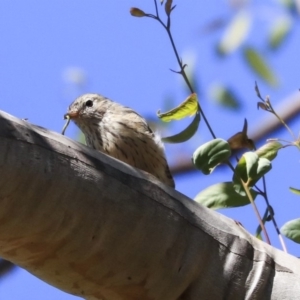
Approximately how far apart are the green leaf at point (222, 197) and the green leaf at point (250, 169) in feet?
0.16

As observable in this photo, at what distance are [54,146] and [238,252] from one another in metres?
0.68

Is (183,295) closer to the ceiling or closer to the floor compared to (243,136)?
closer to the floor

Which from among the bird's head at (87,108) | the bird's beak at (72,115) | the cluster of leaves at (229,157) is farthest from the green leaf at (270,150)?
the bird's beak at (72,115)

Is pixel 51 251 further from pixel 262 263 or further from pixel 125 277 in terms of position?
pixel 262 263

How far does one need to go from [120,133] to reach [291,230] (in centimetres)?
173

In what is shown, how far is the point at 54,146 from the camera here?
76.4 inches

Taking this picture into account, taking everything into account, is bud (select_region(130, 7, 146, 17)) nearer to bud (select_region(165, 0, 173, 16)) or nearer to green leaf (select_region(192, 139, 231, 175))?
bud (select_region(165, 0, 173, 16))

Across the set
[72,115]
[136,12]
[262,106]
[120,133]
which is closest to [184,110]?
[262,106]

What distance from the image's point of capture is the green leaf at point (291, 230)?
2.21 m

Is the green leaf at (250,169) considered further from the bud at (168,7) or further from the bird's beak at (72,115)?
the bird's beak at (72,115)

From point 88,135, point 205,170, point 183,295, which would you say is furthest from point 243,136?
point 88,135

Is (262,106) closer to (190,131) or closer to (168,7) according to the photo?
(190,131)

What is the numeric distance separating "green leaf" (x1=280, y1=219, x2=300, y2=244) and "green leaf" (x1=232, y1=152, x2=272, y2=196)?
18 cm

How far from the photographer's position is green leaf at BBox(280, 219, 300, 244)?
2.21 metres
